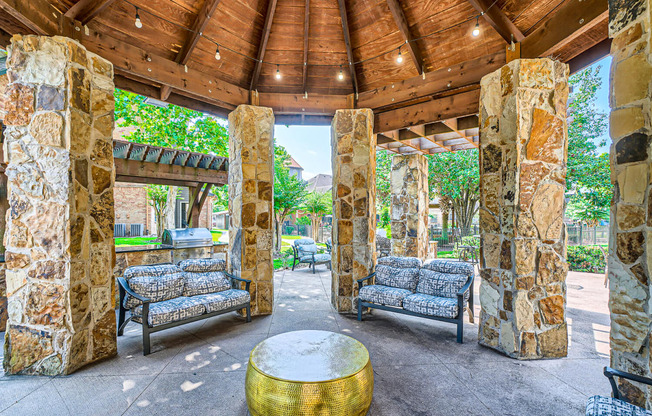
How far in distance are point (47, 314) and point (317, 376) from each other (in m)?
2.78

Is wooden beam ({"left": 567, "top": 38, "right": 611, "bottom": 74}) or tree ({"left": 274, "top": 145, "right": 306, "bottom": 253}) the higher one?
wooden beam ({"left": 567, "top": 38, "right": 611, "bottom": 74})

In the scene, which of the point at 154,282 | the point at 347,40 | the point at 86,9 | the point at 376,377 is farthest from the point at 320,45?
the point at 376,377

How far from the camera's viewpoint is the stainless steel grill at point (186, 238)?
6.43 meters

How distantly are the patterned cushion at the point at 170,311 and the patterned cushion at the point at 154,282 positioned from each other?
11 cm

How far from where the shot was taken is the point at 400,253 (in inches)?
288

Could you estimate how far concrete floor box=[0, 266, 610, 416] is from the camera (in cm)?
224

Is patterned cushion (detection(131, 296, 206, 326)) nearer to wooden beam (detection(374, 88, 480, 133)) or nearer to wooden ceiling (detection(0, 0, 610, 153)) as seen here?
wooden ceiling (detection(0, 0, 610, 153))

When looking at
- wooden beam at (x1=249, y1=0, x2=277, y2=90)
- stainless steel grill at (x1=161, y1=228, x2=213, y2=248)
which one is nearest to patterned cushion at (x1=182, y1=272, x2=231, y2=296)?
stainless steel grill at (x1=161, y1=228, x2=213, y2=248)

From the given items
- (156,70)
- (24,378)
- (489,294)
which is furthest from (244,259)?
(489,294)

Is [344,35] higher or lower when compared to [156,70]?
higher

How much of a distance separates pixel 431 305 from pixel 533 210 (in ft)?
5.42

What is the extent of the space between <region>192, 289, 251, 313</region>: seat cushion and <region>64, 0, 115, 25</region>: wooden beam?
11.3 ft

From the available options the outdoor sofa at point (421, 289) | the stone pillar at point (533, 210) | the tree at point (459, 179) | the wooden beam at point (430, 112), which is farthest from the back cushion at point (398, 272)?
the tree at point (459, 179)

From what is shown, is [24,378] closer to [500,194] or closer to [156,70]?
[156,70]
